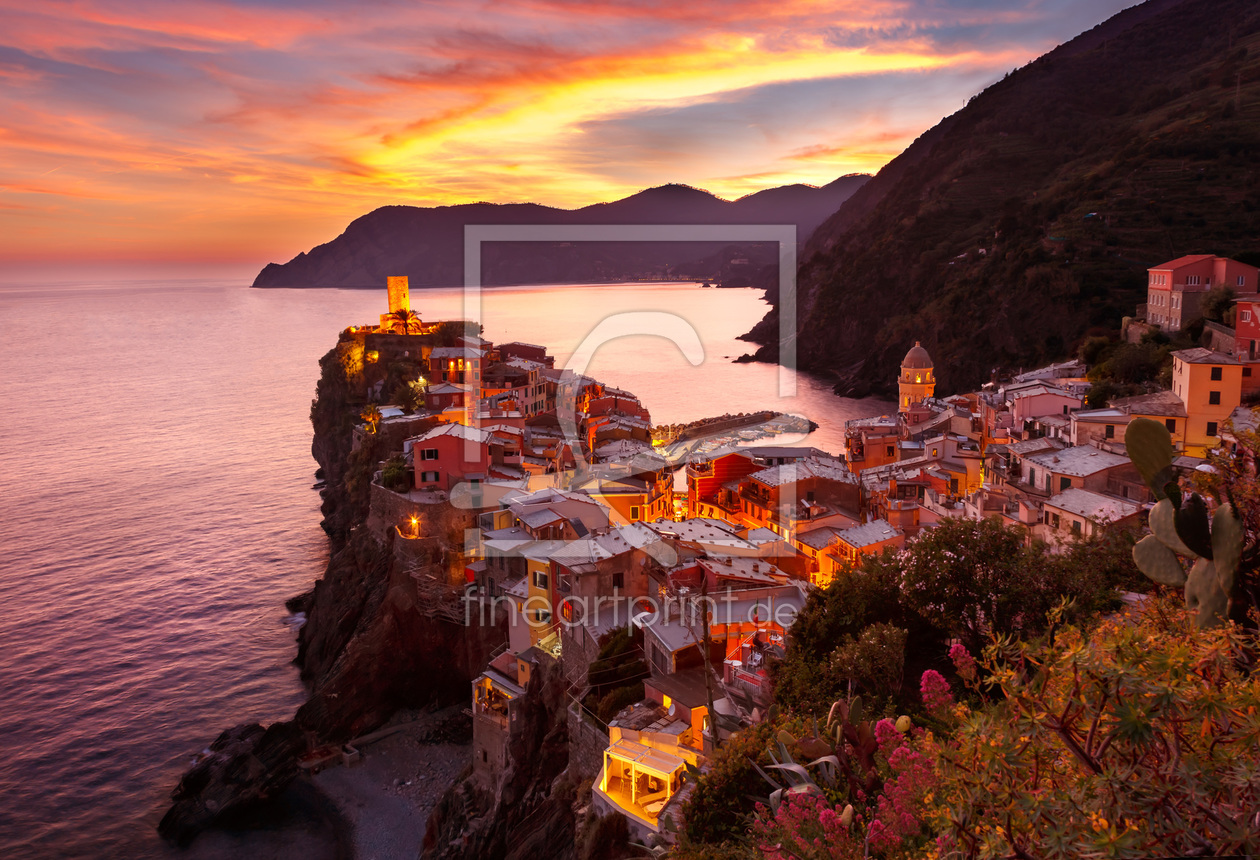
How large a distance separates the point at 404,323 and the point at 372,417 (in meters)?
10.6

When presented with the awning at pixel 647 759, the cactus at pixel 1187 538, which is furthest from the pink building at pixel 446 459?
the cactus at pixel 1187 538

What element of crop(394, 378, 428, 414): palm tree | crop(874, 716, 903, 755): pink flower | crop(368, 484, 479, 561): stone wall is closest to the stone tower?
crop(394, 378, 428, 414): palm tree

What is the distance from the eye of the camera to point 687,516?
76.8ft

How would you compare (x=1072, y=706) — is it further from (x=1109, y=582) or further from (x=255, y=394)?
(x=255, y=394)

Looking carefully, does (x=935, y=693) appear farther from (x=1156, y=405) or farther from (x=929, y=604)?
(x=1156, y=405)

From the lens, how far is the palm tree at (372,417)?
2725 centimetres

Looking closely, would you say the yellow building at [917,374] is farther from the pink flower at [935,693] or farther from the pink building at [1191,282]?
the pink flower at [935,693]

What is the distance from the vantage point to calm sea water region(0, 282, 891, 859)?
1802 cm

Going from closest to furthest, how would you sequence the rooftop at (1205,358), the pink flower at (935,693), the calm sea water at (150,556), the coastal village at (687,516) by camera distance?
the pink flower at (935,693) < the coastal village at (687,516) < the rooftop at (1205,358) < the calm sea water at (150,556)

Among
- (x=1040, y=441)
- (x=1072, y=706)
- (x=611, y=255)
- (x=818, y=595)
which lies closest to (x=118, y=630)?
(x=818, y=595)

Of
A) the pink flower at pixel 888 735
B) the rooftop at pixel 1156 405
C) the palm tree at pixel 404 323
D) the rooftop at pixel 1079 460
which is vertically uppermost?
the palm tree at pixel 404 323

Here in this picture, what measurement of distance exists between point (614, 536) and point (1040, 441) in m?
9.47

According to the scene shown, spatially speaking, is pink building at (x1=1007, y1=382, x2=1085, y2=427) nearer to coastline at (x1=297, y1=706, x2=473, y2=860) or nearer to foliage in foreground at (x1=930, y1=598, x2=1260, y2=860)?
coastline at (x1=297, y1=706, x2=473, y2=860)

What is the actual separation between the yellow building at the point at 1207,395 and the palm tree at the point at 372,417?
21.4 metres
